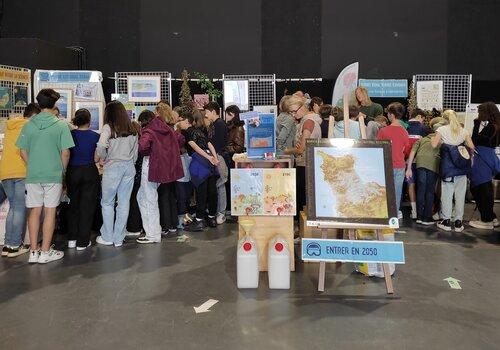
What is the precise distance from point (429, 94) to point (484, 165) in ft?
8.53

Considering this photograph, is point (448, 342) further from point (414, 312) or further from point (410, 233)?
point (410, 233)

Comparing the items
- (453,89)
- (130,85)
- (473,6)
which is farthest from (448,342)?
(473,6)

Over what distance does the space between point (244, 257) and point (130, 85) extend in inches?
188

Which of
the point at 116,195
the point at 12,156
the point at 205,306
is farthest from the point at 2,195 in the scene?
the point at 205,306

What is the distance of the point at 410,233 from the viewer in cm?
554

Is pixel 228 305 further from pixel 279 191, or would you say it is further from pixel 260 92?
pixel 260 92

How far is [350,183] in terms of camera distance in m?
3.62

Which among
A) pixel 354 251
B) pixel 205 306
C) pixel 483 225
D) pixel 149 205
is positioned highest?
pixel 149 205

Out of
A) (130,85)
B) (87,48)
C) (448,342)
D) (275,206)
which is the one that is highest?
(87,48)

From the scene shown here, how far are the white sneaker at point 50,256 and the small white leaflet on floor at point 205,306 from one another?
178 cm

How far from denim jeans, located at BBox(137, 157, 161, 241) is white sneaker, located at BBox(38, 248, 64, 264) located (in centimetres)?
90

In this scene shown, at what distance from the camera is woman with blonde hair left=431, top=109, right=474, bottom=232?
18.1ft

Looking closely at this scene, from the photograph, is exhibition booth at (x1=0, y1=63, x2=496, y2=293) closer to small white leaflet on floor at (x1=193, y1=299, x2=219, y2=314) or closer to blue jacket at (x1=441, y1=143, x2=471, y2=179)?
small white leaflet on floor at (x1=193, y1=299, x2=219, y2=314)

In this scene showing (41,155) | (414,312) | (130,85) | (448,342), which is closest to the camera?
(448,342)
